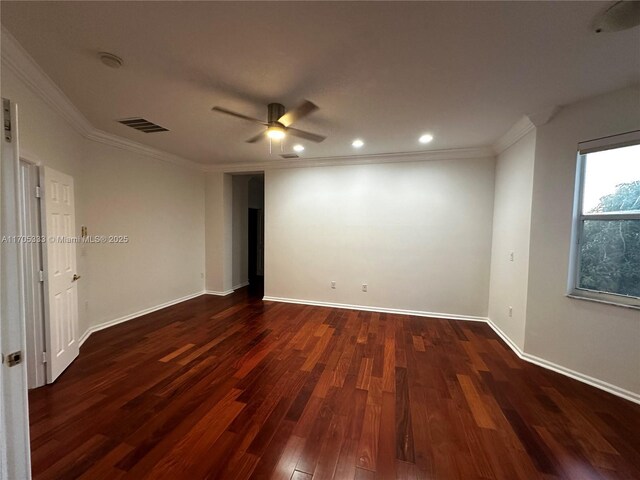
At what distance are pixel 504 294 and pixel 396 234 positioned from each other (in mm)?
1722

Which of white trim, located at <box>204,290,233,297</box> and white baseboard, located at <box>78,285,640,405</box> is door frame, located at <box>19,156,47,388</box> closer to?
white baseboard, located at <box>78,285,640,405</box>

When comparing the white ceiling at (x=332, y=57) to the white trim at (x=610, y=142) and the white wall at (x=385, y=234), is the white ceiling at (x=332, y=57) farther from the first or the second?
the white wall at (x=385, y=234)

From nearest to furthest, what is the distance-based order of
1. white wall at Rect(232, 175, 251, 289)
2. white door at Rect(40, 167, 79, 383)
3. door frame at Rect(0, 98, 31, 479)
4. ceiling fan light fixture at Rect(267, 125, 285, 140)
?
door frame at Rect(0, 98, 31, 479), white door at Rect(40, 167, 79, 383), ceiling fan light fixture at Rect(267, 125, 285, 140), white wall at Rect(232, 175, 251, 289)

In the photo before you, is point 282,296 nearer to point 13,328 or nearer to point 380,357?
point 380,357

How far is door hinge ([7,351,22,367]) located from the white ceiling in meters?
1.83

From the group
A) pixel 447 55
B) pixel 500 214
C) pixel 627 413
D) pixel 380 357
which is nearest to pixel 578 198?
pixel 500 214

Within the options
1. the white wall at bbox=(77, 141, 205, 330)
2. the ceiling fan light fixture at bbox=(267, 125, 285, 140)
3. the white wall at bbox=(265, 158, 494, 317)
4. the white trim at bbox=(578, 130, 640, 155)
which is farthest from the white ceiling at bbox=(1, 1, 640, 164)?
the white wall at bbox=(265, 158, 494, 317)

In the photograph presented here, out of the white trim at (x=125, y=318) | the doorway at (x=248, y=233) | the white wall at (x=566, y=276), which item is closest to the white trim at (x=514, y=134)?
the white wall at (x=566, y=276)


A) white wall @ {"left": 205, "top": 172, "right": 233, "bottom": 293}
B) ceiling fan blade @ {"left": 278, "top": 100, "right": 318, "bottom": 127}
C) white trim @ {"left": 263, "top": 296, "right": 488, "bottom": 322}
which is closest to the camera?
ceiling fan blade @ {"left": 278, "top": 100, "right": 318, "bottom": 127}

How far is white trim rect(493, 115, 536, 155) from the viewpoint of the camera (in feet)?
9.66

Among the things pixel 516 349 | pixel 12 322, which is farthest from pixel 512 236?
pixel 12 322

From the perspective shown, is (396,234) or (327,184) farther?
(327,184)

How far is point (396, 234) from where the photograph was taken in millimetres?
4465

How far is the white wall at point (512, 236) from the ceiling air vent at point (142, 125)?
448 centimetres
